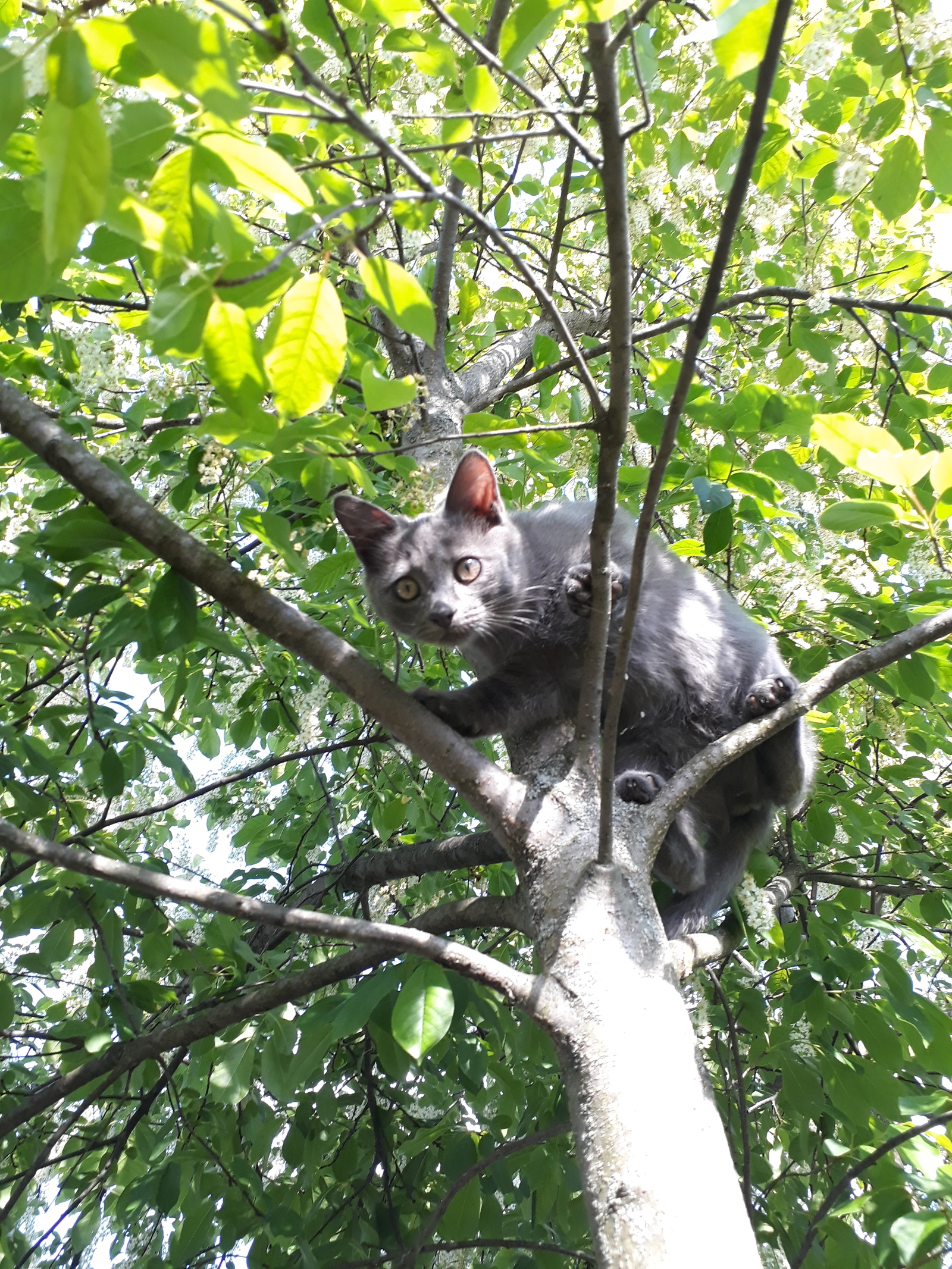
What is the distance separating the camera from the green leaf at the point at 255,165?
0.83 meters

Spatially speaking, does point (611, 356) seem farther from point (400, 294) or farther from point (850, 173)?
point (850, 173)

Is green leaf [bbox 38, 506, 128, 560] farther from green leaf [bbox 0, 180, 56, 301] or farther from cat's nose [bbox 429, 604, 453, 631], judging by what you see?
cat's nose [bbox 429, 604, 453, 631]

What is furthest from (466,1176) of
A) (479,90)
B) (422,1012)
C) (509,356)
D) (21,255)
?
(509,356)

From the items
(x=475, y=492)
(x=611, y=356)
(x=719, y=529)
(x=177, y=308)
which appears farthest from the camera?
(x=475, y=492)

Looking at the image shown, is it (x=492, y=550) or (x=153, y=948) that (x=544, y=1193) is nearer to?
(x=153, y=948)

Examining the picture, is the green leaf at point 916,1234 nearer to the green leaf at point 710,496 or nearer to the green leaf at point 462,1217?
the green leaf at point 462,1217

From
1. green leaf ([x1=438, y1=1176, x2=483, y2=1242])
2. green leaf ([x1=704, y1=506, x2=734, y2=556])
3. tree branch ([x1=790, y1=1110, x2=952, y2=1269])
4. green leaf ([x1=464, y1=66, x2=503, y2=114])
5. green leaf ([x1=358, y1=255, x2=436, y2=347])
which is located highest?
green leaf ([x1=704, y1=506, x2=734, y2=556])

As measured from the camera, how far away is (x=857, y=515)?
5.12 feet

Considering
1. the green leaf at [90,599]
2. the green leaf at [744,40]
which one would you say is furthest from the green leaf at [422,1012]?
the green leaf at [744,40]

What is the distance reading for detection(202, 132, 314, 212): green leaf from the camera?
32.7 inches

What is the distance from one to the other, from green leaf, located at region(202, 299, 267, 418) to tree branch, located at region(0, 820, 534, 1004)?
2.77ft

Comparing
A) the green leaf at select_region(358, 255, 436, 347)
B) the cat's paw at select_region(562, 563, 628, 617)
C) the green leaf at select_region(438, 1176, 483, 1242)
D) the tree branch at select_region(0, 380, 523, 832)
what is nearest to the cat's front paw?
the cat's paw at select_region(562, 563, 628, 617)

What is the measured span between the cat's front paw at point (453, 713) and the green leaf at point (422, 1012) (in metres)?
0.72

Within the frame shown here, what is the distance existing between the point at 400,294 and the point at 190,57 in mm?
332
